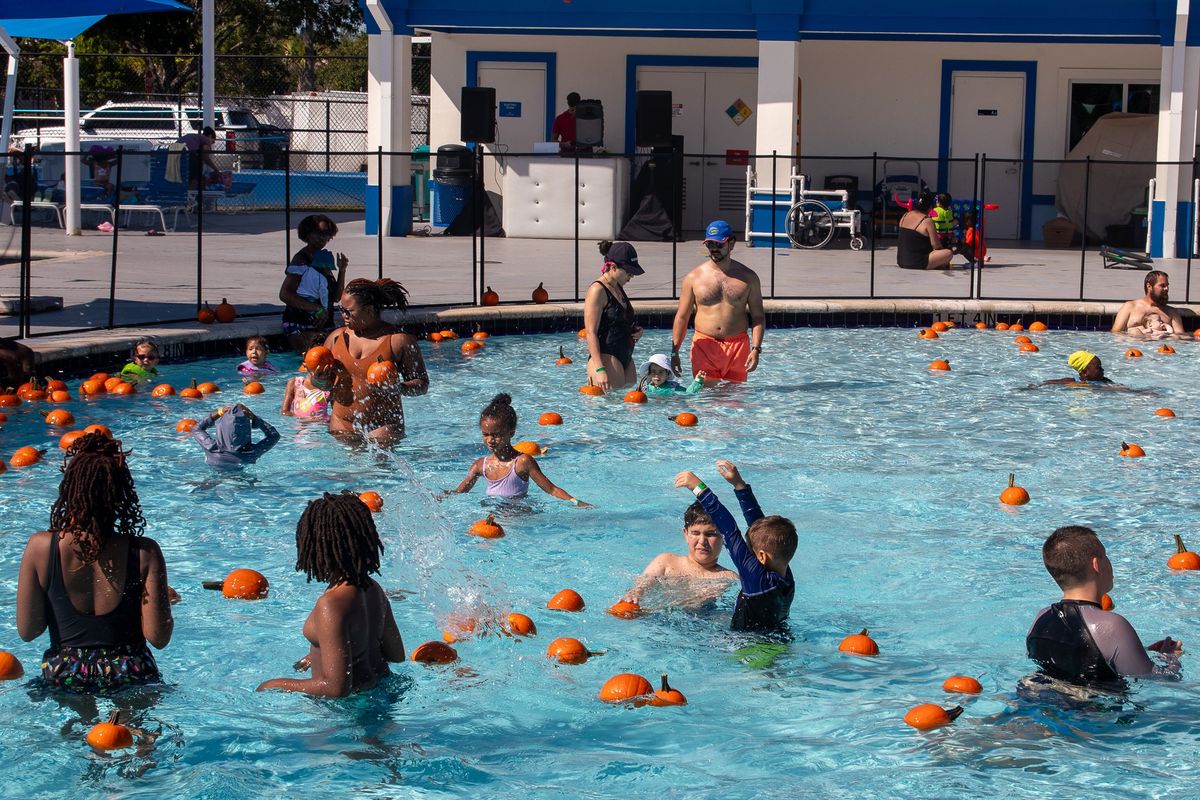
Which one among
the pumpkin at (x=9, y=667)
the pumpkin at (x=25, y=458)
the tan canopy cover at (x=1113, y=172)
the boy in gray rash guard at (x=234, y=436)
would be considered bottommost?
the pumpkin at (x=9, y=667)

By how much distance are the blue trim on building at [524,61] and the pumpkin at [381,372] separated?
1682 centimetres

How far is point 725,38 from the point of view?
2519cm

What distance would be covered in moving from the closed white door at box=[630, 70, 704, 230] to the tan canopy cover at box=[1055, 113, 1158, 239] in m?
6.09

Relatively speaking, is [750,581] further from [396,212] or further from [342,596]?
[396,212]

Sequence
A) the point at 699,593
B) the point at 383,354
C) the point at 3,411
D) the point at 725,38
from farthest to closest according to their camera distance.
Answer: the point at 725,38 < the point at 3,411 < the point at 383,354 < the point at 699,593

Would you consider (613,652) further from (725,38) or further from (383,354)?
(725,38)

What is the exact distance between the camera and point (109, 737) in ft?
18.3

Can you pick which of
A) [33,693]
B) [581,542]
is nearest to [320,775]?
[33,693]

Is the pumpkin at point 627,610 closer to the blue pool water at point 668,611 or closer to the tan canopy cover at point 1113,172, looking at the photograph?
the blue pool water at point 668,611

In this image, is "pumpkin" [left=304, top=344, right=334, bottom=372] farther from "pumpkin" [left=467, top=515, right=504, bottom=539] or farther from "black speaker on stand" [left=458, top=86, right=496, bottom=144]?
"black speaker on stand" [left=458, top=86, right=496, bottom=144]

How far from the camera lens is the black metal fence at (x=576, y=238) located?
58.3 ft

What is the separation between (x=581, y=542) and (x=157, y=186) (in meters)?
19.7

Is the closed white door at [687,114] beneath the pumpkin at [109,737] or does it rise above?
above

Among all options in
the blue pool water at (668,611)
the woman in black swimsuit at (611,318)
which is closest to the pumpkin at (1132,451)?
the blue pool water at (668,611)
